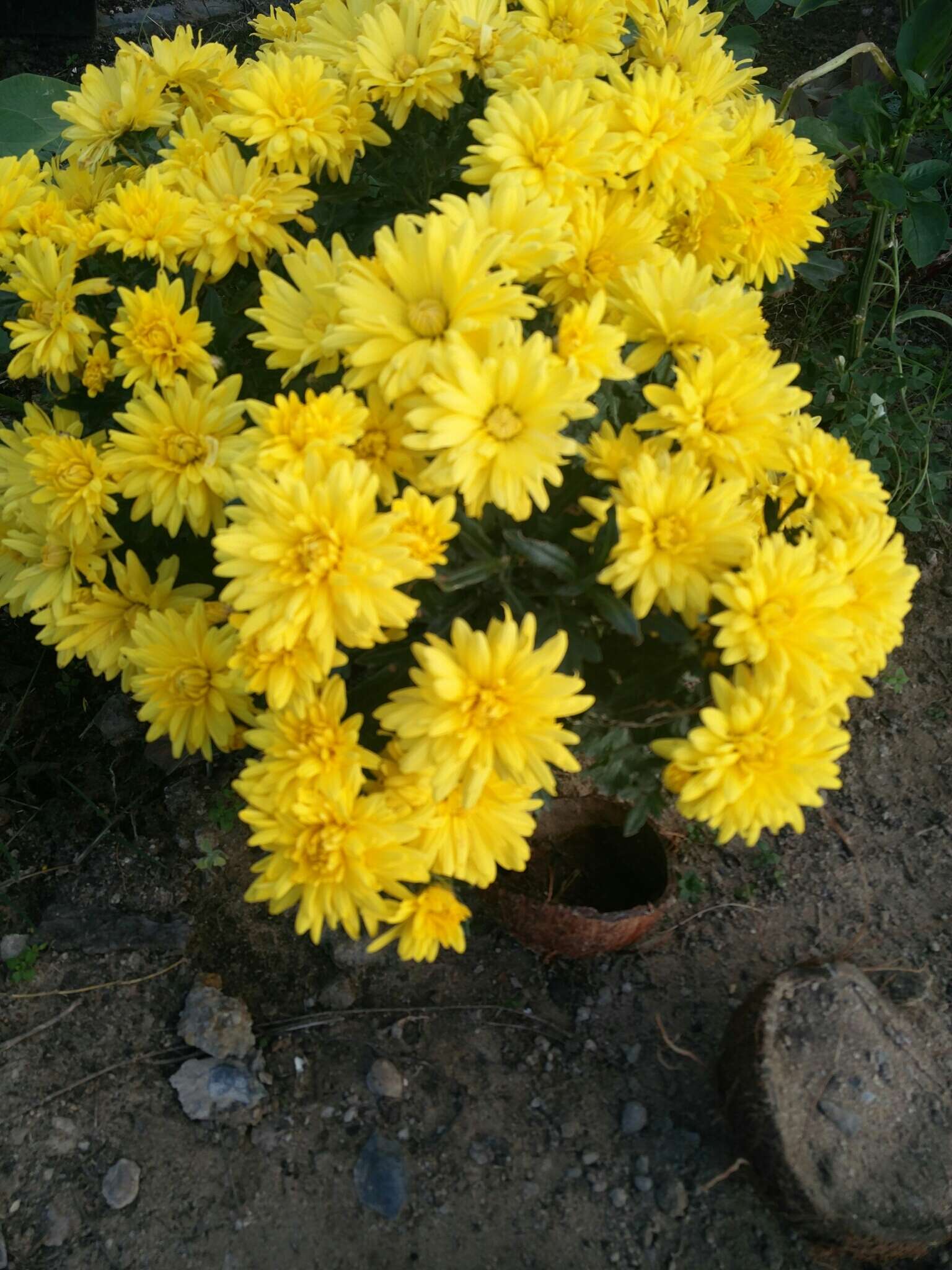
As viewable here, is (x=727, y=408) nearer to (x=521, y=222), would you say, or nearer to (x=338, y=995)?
(x=521, y=222)

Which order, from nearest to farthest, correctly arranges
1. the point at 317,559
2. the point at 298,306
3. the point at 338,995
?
the point at 317,559
the point at 298,306
the point at 338,995

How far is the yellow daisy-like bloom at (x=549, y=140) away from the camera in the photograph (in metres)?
1.67

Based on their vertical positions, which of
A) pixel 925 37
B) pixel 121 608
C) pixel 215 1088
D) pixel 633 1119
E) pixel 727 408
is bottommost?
pixel 215 1088

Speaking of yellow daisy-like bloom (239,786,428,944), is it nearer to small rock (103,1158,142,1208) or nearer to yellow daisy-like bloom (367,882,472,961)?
yellow daisy-like bloom (367,882,472,961)

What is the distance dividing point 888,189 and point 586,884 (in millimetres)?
1855

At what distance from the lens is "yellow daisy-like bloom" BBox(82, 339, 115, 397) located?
6.33 ft

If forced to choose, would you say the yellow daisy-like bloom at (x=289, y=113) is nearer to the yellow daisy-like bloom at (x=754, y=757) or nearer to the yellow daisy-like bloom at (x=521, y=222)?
the yellow daisy-like bloom at (x=521, y=222)

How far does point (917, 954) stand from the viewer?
2.42m

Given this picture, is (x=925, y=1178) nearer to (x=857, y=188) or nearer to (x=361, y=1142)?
(x=361, y=1142)

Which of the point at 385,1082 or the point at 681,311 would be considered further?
the point at 385,1082

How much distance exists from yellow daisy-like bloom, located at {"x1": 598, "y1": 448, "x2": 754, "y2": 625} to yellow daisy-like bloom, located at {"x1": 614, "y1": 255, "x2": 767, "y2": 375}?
0.24 m

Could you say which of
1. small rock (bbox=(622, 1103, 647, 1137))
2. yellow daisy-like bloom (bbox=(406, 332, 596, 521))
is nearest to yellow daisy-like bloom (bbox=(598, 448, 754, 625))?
yellow daisy-like bloom (bbox=(406, 332, 596, 521))

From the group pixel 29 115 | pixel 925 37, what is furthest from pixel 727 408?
pixel 29 115

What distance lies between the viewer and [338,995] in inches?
91.7
